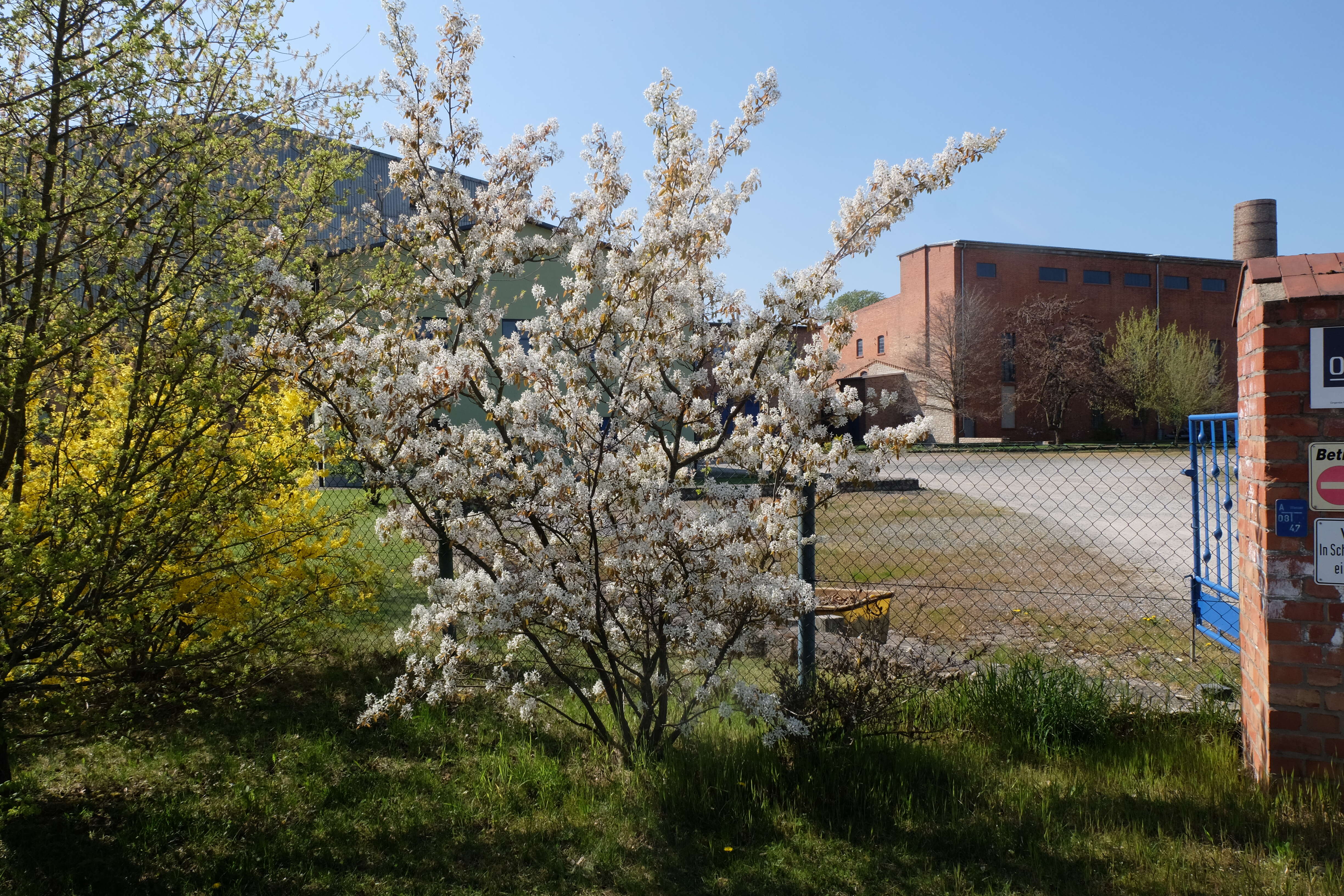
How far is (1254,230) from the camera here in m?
13.1

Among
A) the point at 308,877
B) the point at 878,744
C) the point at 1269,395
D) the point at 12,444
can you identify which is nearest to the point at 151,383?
the point at 12,444

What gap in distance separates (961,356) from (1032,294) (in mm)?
6740

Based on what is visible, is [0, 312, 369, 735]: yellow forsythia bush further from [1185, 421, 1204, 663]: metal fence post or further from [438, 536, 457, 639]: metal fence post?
[1185, 421, 1204, 663]: metal fence post

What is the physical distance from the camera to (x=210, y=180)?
4016 millimetres

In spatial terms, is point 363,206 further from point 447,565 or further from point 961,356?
point 961,356

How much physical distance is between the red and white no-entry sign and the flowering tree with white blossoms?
5.15 ft

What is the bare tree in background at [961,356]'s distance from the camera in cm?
4066

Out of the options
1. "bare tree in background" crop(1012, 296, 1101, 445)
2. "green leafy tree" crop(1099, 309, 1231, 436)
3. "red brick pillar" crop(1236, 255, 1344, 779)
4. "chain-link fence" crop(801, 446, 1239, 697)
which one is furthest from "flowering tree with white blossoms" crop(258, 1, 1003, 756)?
"bare tree in background" crop(1012, 296, 1101, 445)

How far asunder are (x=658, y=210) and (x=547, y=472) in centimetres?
136

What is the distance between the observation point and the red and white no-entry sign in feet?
10.6

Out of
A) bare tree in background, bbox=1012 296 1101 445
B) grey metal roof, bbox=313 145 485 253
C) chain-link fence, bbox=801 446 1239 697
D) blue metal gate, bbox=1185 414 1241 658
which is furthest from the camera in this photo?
bare tree in background, bbox=1012 296 1101 445

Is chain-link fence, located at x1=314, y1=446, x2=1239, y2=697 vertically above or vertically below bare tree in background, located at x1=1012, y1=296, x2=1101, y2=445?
below

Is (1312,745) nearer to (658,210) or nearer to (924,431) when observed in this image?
(924,431)

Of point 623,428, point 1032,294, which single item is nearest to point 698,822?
point 623,428
